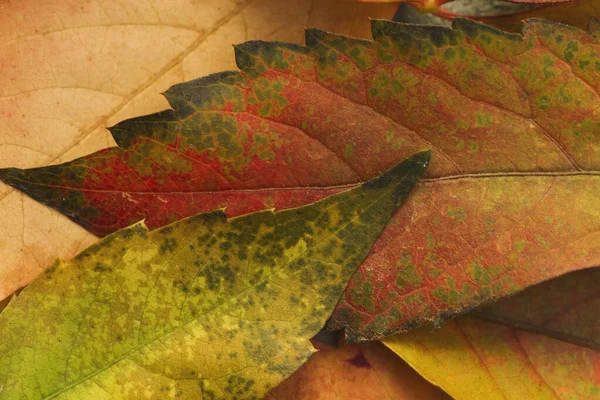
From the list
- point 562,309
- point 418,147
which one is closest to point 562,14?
point 418,147

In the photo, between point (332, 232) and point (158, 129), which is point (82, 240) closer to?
point (158, 129)

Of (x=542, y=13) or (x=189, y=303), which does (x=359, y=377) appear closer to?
(x=189, y=303)

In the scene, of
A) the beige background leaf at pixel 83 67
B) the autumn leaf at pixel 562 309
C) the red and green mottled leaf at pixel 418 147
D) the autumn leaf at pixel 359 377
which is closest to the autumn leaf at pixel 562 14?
the red and green mottled leaf at pixel 418 147

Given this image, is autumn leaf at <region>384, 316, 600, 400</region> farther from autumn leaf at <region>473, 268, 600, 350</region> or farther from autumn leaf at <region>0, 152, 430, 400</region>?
autumn leaf at <region>0, 152, 430, 400</region>

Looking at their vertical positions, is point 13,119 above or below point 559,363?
above

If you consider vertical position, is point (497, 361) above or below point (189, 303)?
below

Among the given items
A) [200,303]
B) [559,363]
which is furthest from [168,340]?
[559,363]
